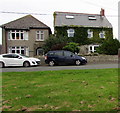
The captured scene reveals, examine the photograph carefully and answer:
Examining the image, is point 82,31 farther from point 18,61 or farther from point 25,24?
point 18,61

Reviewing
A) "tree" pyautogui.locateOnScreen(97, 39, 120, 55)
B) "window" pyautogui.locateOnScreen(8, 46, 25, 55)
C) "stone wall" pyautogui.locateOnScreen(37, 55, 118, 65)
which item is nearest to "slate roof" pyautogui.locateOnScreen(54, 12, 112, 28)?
"window" pyautogui.locateOnScreen(8, 46, 25, 55)

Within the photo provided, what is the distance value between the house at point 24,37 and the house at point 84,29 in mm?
2967

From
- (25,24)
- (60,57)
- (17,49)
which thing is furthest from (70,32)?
(60,57)

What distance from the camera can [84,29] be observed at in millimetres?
32562

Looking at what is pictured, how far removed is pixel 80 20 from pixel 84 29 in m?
2.74

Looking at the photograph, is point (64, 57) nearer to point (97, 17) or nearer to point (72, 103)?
point (72, 103)

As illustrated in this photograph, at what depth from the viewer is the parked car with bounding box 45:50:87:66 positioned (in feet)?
61.9

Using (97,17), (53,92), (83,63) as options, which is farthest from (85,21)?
(53,92)

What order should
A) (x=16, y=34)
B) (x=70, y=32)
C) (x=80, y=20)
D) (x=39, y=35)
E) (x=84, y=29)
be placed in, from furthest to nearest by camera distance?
(x=80, y=20)
(x=84, y=29)
(x=70, y=32)
(x=39, y=35)
(x=16, y=34)

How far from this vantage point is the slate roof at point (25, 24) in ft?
99.1

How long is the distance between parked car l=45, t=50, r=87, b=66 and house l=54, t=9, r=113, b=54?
38.5 feet

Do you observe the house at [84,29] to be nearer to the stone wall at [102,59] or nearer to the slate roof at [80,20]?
the slate roof at [80,20]

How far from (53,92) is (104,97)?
1545 mm

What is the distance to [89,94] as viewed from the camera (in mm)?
4883
